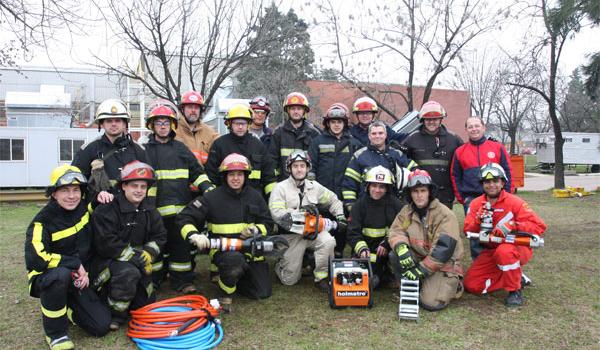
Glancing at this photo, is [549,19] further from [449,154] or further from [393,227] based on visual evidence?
[393,227]

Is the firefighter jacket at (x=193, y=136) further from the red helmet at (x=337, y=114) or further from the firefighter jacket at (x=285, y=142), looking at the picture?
the red helmet at (x=337, y=114)

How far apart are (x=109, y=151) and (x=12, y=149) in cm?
1303

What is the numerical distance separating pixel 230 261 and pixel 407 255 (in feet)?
5.95

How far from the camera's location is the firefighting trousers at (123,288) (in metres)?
3.98

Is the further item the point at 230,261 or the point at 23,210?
the point at 23,210

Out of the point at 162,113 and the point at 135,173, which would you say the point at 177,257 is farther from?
the point at 162,113

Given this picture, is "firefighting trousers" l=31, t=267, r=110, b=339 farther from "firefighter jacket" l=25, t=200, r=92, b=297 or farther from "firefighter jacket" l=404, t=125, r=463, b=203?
"firefighter jacket" l=404, t=125, r=463, b=203

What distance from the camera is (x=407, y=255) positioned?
451 centimetres

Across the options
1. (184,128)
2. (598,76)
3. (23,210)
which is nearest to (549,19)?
(598,76)

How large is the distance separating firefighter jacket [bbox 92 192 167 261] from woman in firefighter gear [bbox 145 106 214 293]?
19.4 inches

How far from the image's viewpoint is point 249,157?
5.54 metres

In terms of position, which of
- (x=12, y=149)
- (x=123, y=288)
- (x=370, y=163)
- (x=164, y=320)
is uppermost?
(x=12, y=149)

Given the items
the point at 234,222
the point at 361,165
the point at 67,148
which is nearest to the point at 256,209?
the point at 234,222

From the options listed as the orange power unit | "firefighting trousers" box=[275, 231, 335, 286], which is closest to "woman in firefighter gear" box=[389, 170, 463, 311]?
the orange power unit
